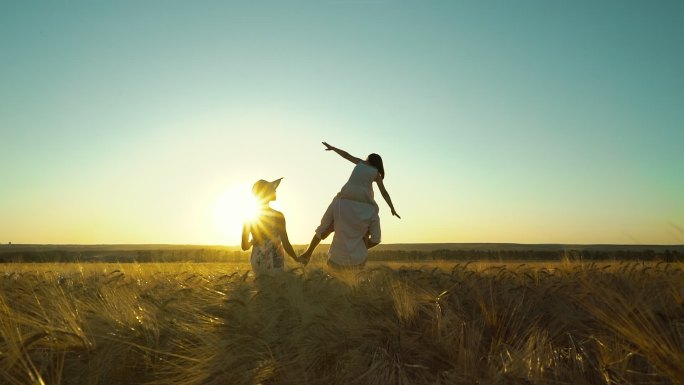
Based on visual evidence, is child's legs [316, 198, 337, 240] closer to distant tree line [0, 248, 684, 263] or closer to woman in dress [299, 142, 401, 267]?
woman in dress [299, 142, 401, 267]

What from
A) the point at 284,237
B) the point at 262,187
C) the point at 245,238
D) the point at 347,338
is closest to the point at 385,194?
the point at 284,237

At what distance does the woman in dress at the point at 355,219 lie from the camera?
25.4 ft

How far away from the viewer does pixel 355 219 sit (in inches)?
304

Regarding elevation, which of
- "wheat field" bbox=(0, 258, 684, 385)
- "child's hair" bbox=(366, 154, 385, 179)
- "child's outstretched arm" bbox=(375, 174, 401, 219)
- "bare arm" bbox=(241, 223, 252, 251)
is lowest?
"wheat field" bbox=(0, 258, 684, 385)

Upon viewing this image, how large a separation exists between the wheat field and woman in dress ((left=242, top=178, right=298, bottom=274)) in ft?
12.7

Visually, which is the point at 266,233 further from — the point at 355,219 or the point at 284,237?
the point at 355,219

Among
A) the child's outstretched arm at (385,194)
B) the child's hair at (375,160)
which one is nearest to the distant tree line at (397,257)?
the child's outstretched arm at (385,194)

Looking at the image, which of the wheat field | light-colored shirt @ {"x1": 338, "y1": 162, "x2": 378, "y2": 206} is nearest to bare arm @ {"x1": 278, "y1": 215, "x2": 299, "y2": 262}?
light-colored shirt @ {"x1": 338, "y1": 162, "x2": 378, "y2": 206}

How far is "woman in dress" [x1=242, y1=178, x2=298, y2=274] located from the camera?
23.6 ft

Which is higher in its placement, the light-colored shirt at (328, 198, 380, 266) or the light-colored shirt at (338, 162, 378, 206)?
the light-colored shirt at (338, 162, 378, 206)

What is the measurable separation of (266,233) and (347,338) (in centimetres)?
497

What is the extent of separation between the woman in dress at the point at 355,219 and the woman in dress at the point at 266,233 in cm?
46

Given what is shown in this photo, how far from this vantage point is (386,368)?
7.28ft

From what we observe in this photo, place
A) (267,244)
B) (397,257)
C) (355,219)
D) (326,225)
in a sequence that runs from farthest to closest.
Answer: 1. (397,257)
2. (326,225)
3. (355,219)
4. (267,244)
